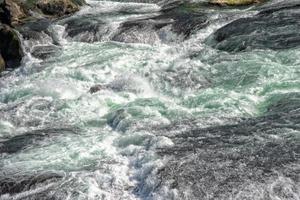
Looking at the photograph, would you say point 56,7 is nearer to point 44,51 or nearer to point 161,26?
point 44,51

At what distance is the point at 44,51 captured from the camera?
71.5ft

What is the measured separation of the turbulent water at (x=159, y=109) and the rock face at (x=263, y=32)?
0.07 m

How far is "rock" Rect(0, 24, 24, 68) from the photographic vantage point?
2083 centimetres

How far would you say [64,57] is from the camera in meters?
20.5

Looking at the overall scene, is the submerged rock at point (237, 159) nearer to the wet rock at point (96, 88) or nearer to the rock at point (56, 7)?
the wet rock at point (96, 88)

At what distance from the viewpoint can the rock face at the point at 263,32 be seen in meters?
17.9

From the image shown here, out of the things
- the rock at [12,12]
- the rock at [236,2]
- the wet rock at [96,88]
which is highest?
the wet rock at [96,88]

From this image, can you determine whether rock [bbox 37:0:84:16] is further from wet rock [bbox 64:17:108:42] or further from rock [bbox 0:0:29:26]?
wet rock [bbox 64:17:108:42]

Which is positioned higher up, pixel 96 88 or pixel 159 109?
pixel 159 109

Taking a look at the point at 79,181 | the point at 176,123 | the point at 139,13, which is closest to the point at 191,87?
the point at 176,123

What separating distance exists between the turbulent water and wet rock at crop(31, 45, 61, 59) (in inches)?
3.5

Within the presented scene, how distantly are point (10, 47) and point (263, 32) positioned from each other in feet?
31.9

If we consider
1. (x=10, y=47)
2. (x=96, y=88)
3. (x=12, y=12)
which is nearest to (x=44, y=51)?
(x=10, y=47)

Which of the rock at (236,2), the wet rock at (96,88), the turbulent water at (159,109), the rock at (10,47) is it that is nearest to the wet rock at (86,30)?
the turbulent water at (159,109)
